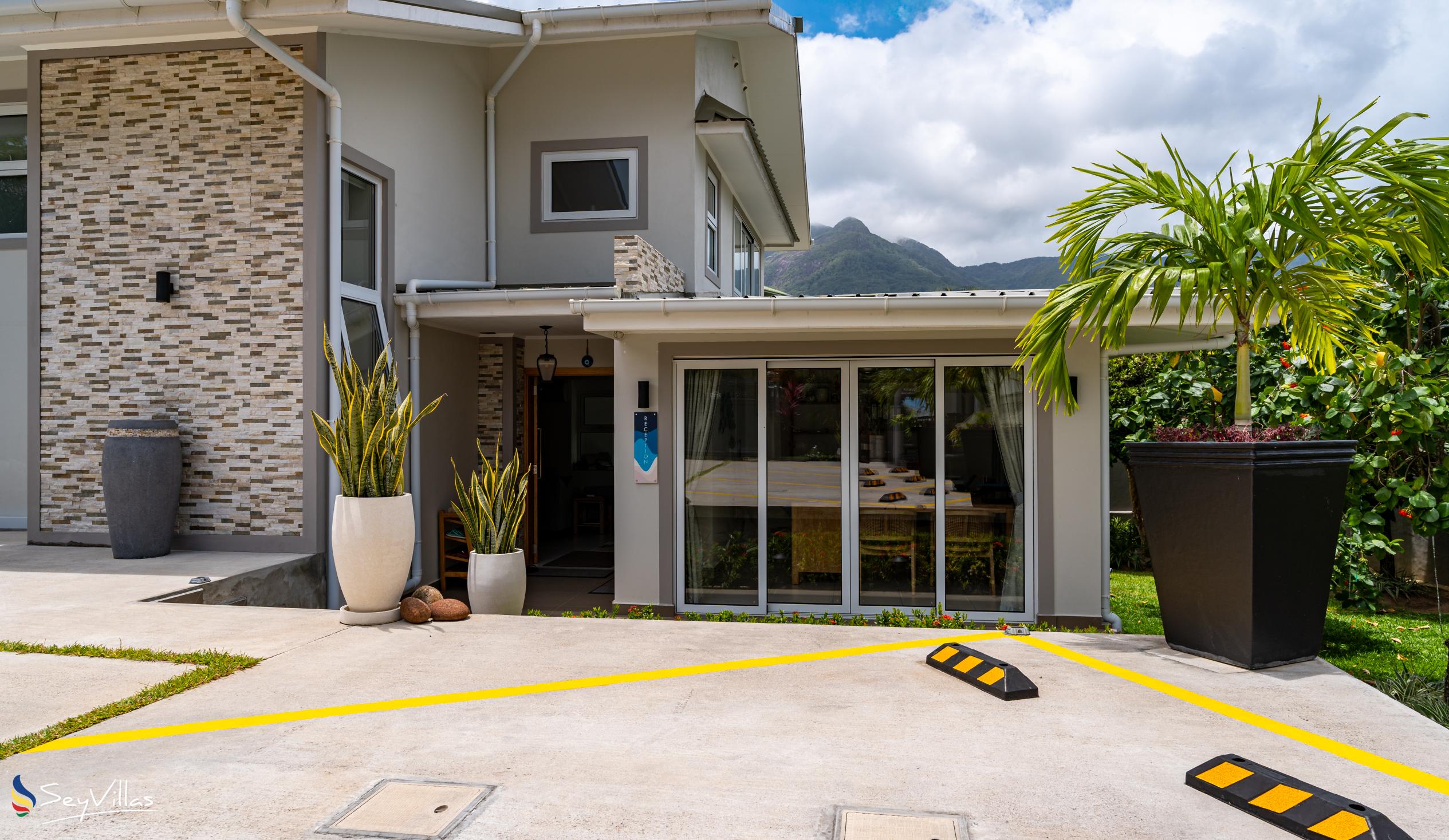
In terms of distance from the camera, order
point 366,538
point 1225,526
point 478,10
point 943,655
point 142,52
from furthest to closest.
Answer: point 478,10, point 142,52, point 366,538, point 943,655, point 1225,526

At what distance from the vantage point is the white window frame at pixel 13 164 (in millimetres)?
9352

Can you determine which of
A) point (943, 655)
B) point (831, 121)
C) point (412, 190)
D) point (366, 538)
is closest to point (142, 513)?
point (366, 538)

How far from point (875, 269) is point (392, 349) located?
8333 cm

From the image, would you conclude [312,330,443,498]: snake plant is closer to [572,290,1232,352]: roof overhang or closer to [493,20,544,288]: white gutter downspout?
[572,290,1232,352]: roof overhang

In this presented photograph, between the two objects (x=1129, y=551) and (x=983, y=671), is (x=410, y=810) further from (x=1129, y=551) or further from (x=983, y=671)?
(x=1129, y=551)

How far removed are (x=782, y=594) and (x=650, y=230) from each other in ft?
15.9

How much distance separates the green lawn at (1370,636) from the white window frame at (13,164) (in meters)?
12.1

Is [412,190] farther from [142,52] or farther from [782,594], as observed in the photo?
[782,594]

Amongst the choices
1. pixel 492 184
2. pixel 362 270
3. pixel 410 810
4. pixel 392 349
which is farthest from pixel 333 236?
pixel 410 810

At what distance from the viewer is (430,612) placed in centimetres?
555

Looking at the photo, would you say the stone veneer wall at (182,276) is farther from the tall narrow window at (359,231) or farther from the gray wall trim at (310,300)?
the tall narrow window at (359,231)

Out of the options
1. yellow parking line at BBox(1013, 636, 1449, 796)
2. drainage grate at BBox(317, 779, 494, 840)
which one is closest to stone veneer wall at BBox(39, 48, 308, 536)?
drainage grate at BBox(317, 779, 494, 840)

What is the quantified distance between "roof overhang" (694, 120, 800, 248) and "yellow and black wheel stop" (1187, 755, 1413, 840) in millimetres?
8665

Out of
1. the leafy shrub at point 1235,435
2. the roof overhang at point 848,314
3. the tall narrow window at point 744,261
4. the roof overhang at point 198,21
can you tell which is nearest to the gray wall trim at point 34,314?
the roof overhang at point 198,21
